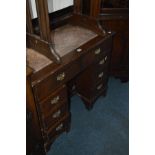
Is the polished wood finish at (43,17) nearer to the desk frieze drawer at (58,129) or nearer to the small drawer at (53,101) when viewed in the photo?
the small drawer at (53,101)

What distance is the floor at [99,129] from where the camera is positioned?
1.81 meters

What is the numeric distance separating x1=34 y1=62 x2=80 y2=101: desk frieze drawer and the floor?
1.61ft

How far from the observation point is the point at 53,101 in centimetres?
157

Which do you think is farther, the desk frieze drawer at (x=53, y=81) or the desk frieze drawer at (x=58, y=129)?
the desk frieze drawer at (x=58, y=129)

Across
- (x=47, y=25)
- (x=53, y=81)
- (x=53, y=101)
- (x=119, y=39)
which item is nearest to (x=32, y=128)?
(x=53, y=101)

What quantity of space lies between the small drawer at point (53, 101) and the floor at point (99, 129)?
0.42 meters

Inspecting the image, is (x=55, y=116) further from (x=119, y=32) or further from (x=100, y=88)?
(x=119, y=32)

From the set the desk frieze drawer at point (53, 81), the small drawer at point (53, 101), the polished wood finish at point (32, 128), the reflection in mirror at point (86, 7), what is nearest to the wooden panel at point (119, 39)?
the reflection in mirror at point (86, 7)

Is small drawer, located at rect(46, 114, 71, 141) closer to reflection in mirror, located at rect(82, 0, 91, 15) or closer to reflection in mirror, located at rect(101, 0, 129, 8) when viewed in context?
reflection in mirror, located at rect(82, 0, 91, 15)
